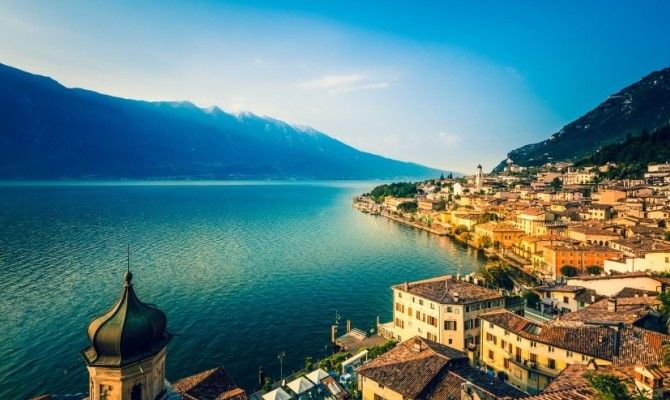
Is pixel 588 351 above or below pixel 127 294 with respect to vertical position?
below

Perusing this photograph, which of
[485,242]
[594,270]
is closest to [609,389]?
[594,270]

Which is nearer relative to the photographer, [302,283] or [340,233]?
[302,283]

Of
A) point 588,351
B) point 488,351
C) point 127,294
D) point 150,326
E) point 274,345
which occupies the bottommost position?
point 274,345

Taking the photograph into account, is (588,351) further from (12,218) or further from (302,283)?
(12,218)

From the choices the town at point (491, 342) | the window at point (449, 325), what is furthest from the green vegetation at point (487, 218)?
the window at point (449, 325)

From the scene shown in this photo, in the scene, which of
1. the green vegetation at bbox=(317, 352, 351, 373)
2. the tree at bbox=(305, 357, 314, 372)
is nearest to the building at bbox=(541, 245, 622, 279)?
the green vegetation at bbox=(317, 352, 351, 373)

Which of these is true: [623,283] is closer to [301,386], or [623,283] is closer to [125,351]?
[301,386]

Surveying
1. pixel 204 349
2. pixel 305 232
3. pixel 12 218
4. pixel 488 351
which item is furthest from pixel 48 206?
pixel 488 351

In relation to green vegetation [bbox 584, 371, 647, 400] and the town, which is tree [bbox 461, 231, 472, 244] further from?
green vegetation [bbox 584, 371, 647, 400]
